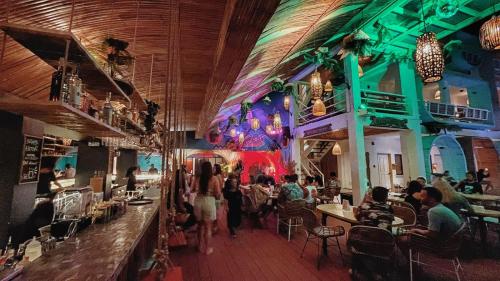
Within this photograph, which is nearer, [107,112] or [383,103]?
[107,112]

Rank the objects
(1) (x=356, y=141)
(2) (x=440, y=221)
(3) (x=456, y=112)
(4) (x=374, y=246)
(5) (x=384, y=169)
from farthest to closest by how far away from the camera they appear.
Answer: (5) (x=384, y=169) < (3) (x=456, y=112) < (1) (x=356, y=141) < (2) (x=440, y=221) < (4) (x=374, y=246)

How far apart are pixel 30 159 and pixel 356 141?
710 centimetres

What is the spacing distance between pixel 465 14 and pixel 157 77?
8.26 m

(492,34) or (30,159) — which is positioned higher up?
(492,34)

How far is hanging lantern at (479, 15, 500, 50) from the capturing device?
8.21ft

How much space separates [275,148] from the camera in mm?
11969

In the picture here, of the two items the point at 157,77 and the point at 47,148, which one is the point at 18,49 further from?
the point at 47,148

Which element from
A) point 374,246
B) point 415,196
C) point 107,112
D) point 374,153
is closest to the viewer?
point 107,112

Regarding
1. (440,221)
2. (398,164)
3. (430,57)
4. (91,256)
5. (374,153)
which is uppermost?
(430,57)

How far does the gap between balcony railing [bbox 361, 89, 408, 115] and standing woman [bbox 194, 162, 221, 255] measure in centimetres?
543

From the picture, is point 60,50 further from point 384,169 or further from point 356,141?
point 384,169

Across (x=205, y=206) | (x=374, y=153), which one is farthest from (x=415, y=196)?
(x=374, y=153)

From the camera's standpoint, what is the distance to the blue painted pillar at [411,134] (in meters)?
6.85

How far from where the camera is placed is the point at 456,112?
895cm
